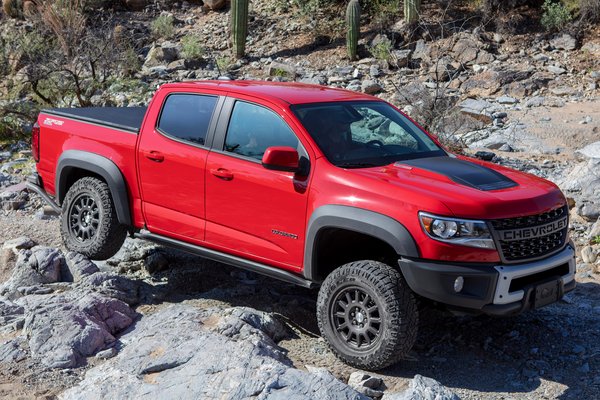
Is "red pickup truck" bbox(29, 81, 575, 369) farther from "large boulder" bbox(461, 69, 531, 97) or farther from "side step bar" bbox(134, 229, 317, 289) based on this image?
"large boulder" bbox(461, 69, 531, 97)

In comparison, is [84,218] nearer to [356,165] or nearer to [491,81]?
[356,165]

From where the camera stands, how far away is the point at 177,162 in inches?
240

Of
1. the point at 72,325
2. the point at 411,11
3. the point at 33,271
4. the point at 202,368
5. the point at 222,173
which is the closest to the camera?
the point at 202,368

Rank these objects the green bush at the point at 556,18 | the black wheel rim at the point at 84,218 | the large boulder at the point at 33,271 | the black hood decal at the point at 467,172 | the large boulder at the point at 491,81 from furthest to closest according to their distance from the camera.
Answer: the green bush at the point at 556,18 → the large boulder at the point at 491,81 → the black wheel rim at the point at 84,218 → the large boulder at the point at 33,271 → the black hood decal at the point at 467,172

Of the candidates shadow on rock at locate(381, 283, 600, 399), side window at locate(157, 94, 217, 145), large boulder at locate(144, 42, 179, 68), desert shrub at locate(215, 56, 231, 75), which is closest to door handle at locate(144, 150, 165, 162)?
side window at locate(157, 94, 217, 145)

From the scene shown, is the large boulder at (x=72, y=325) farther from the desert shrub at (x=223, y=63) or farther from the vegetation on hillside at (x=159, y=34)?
the desert shrub at (x=223, y=63)

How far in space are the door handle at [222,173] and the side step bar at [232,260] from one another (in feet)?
1.82

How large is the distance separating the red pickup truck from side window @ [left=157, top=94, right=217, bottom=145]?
11 millimetres

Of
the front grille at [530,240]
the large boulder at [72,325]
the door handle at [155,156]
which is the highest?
the door handle at [155,156]

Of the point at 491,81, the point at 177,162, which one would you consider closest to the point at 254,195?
the point at 177,162

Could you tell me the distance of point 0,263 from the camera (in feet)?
24.3

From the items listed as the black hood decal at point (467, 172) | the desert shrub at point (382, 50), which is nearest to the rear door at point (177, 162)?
the black hood decal at point (467, 172)

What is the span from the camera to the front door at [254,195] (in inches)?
214

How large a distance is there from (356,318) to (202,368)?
3.44 ft
